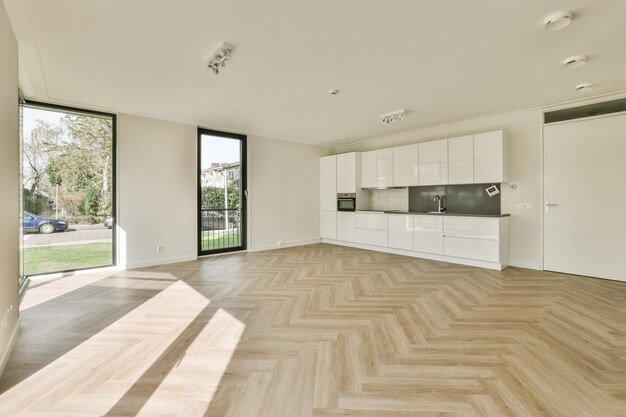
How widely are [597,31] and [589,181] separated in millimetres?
2536

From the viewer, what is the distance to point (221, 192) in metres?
5.98

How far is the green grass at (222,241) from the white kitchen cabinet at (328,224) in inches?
88.5

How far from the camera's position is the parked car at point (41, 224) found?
13.3 ft

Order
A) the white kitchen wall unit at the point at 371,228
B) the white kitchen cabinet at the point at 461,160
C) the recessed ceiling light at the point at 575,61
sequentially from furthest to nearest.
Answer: the white kitchen wall unit at the point at 371,228 → the white kitchen cabinet at the point at 461,160 → the recessed ceiling light at the point at 575,61

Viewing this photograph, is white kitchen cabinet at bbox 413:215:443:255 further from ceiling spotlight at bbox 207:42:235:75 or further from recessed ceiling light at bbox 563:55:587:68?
ceiling spotlight at bbox 207:42:235:75

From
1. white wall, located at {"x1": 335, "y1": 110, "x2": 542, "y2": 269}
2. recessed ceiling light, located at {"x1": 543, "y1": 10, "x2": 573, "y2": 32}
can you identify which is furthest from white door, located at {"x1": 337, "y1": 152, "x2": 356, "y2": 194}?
recessed ceiling light, located at {"x1": 543, "y1": 10, "x2": 573, "y2": 32}

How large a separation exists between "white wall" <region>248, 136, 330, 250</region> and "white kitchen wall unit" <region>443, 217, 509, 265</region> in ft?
10.7

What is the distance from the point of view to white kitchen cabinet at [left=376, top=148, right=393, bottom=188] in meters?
6.21

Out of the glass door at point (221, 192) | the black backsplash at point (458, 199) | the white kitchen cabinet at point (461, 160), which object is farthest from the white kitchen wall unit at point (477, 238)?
the glass door at point (221, 192)

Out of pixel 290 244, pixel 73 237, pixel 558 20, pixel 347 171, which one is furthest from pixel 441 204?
pixel 73 237

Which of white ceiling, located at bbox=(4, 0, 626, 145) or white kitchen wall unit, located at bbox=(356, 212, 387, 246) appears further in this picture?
white kitchen wall unit, located at bbox=(356, 212, 387, 246)

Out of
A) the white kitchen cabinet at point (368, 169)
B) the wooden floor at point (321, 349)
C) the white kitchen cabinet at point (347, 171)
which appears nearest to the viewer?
the wooden floor at point (321, 349)

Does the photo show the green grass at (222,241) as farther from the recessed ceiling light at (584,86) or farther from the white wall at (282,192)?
the recessed ceiling light at (584,86)

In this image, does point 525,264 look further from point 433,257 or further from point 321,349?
point 321,349
